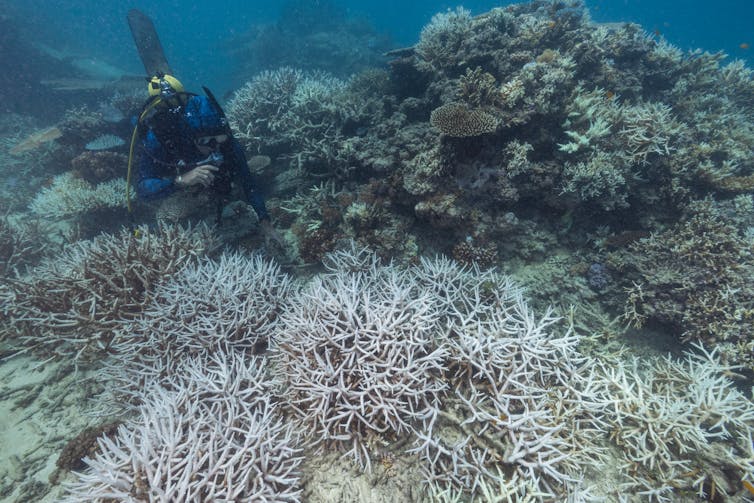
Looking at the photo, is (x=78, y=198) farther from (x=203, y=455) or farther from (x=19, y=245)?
(x=203, y=455)

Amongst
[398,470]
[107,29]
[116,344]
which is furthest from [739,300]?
[107,29]

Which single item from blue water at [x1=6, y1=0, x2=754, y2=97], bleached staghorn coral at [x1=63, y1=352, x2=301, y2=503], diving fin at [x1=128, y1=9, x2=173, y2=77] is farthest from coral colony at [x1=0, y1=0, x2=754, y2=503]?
blue water at [x1=6, y1=0, x2=754, y2=97]

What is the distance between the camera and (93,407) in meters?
3.77

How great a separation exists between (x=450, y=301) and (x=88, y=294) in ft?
16.3

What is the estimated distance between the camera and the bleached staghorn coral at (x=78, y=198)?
22.9 ft

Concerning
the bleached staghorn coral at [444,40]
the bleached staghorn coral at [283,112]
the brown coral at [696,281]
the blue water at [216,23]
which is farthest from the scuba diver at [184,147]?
the blue water at [216,23]

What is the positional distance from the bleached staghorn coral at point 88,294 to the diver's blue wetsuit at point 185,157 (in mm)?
849

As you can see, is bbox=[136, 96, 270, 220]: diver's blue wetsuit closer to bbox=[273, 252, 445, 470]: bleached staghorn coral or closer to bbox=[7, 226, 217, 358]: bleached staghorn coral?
bbox=[7, 226, 217, 358]: bleached staghorn coral

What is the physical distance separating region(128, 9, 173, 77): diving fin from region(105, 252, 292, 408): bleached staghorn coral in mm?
11741

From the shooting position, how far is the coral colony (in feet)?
8.95

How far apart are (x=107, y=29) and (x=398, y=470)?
73648mm

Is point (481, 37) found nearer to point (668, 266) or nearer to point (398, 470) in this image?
point (668, 266)

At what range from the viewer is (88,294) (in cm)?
Answer: 432

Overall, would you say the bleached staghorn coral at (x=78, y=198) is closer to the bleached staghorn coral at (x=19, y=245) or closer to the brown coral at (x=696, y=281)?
the bleached staghorn coral at (x=19, y=245)
